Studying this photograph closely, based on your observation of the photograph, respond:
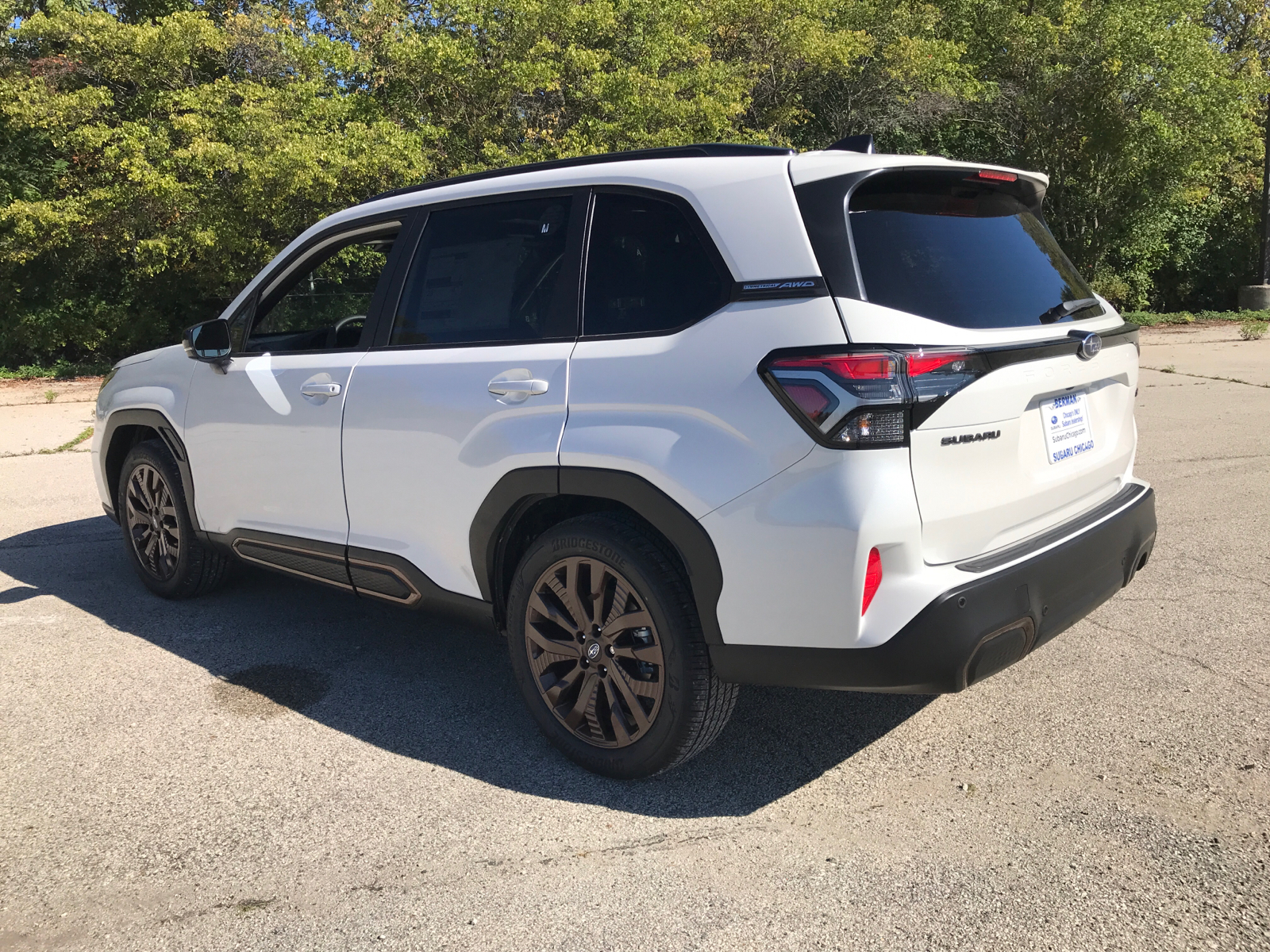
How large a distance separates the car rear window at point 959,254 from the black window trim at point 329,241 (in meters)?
1.88

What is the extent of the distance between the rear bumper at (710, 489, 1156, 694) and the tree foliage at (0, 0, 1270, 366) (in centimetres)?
1355

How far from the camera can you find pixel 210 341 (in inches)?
179

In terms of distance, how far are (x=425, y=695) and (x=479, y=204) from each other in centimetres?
189

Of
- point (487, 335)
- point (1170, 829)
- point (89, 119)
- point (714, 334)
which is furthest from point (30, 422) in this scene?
point (1170, 829)

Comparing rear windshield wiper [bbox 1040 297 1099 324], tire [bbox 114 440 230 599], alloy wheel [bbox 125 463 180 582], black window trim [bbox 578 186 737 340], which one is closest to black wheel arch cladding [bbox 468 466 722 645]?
black window trim [bbox 578 186 737 340]

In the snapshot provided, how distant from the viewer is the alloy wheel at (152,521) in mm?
5133

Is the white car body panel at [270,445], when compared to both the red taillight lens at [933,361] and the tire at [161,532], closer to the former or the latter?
the tire at [161,532]

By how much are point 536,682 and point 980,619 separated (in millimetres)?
1460

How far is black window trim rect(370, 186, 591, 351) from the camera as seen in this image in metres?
3.40

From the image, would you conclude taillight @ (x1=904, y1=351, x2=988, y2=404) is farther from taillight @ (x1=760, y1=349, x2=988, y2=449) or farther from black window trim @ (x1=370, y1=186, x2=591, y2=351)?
black window trim @ (x1=370, y1=186, x2=591, y2=351)

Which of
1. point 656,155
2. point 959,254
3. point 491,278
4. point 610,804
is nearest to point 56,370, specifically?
point 491,278

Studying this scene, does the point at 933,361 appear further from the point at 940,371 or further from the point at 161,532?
the point at 161,532

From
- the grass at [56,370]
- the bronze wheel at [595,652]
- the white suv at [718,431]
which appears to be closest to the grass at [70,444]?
the grass at [56,370]

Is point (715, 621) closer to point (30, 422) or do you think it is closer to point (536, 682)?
point (536, 682)
